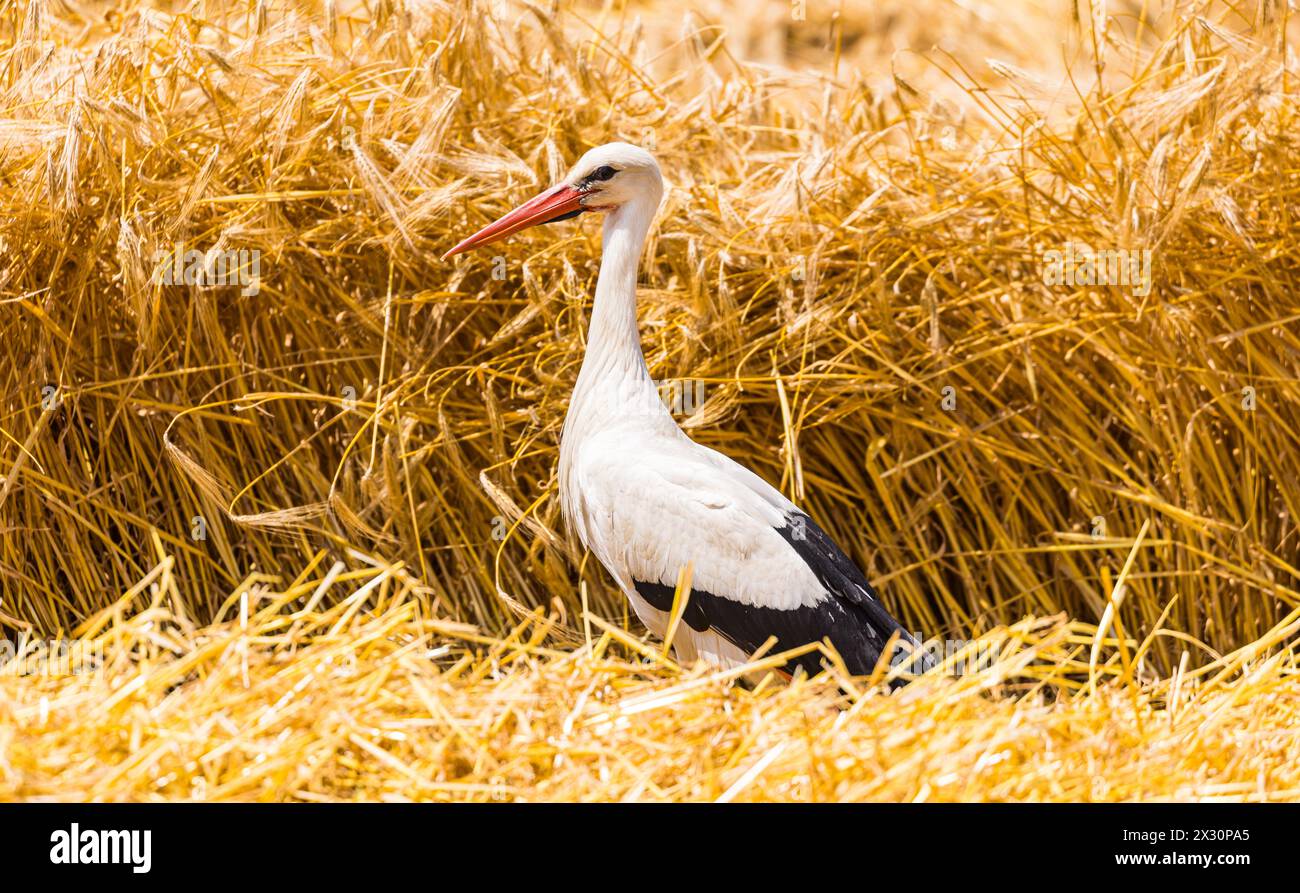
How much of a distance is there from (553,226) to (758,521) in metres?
0.80

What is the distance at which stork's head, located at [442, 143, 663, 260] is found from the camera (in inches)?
78.7

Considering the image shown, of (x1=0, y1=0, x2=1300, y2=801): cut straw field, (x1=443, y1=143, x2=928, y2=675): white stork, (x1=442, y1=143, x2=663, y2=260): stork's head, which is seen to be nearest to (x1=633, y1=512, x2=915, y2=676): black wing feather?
(x1=443, y1=143, x2=928, y2=675): white stork

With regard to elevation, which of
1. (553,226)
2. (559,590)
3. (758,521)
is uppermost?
(553,226)

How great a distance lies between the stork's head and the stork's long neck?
0.12 ft

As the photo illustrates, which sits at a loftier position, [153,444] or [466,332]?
[466,332]

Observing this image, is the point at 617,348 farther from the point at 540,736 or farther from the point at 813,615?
the point at 540,736

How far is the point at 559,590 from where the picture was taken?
7.62 ft

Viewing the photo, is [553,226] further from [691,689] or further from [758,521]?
[691,689]

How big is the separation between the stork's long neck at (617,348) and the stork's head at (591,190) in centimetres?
4

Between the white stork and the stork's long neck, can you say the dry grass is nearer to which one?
the white stork

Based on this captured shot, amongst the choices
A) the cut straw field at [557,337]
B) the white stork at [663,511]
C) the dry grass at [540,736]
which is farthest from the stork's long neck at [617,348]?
the dry grass at [540,736]

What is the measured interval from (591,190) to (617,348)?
248mm

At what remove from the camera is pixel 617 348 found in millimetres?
2014
